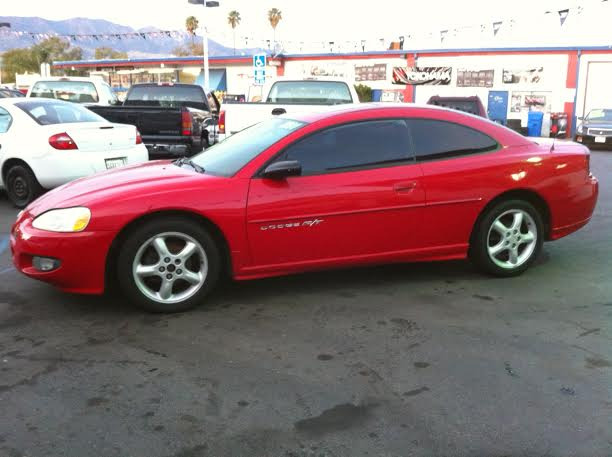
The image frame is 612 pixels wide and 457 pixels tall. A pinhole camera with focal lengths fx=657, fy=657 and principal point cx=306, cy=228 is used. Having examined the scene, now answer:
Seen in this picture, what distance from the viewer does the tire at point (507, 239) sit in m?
5.32

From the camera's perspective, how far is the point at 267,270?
4777 mm

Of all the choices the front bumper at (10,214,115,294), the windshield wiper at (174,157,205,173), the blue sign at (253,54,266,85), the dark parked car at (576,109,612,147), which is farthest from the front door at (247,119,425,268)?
the dark parked car at (576,109,612,147)

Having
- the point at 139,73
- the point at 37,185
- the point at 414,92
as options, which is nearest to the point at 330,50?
the point at 414,92

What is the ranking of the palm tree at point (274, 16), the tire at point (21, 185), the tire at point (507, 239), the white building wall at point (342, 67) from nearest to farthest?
the tire at point (507, 239), the tire at point (21, 185), the white building wall at point (342, 67), the palm tree at point (274, 16)

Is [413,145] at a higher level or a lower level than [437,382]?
higher

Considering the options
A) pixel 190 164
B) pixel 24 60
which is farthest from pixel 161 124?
pixel 24 60

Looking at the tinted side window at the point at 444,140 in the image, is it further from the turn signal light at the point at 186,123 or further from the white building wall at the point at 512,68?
the white building wall at the point at 512,68

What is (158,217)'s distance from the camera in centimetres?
456

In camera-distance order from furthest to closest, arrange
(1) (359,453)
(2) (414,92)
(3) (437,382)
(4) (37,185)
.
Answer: (2) (414,92), (4) (37,185), (3) (437,382), (1) (359,453)

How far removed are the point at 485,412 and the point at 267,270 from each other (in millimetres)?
2037

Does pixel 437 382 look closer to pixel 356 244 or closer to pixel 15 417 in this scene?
pixel 356 244

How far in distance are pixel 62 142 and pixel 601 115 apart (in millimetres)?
19114

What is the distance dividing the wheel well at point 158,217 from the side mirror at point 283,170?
1.77 ft

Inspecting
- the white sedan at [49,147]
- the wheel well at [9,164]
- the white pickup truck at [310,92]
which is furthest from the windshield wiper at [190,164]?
the white pickup truck at [310,92]
